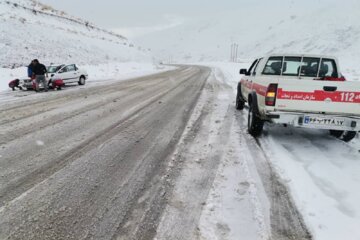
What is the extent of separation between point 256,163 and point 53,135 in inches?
169

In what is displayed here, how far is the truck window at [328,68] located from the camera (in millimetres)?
7410

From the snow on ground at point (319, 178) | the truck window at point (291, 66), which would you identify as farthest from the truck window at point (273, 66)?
the snow on ground at point (319, 178)

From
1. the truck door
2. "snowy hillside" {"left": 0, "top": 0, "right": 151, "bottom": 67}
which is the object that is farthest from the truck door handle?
"snowy hillside" {"left": 0, "top": 0, "right": 151, "bottom": 67}

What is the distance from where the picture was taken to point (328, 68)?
293 inches

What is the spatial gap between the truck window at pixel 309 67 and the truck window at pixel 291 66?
0.10 meters

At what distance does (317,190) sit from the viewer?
4148 mm

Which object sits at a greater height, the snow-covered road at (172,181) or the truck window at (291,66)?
the truck window at (291,66)

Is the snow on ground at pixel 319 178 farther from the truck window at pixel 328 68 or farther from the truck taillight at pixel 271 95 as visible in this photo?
the truck window at pixel 328 68

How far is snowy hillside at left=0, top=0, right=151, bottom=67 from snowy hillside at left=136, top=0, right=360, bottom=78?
33.3 m

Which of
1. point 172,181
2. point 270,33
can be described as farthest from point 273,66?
point 270,33

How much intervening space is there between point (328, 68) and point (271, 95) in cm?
242

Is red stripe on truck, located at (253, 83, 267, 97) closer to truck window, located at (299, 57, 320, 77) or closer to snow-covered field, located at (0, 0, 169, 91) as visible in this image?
truck window, located at (299, 57, 320, 77)

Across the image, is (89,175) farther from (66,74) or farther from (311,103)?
(66,74)

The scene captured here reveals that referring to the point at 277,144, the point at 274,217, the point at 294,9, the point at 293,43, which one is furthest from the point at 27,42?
the point at 294,9
